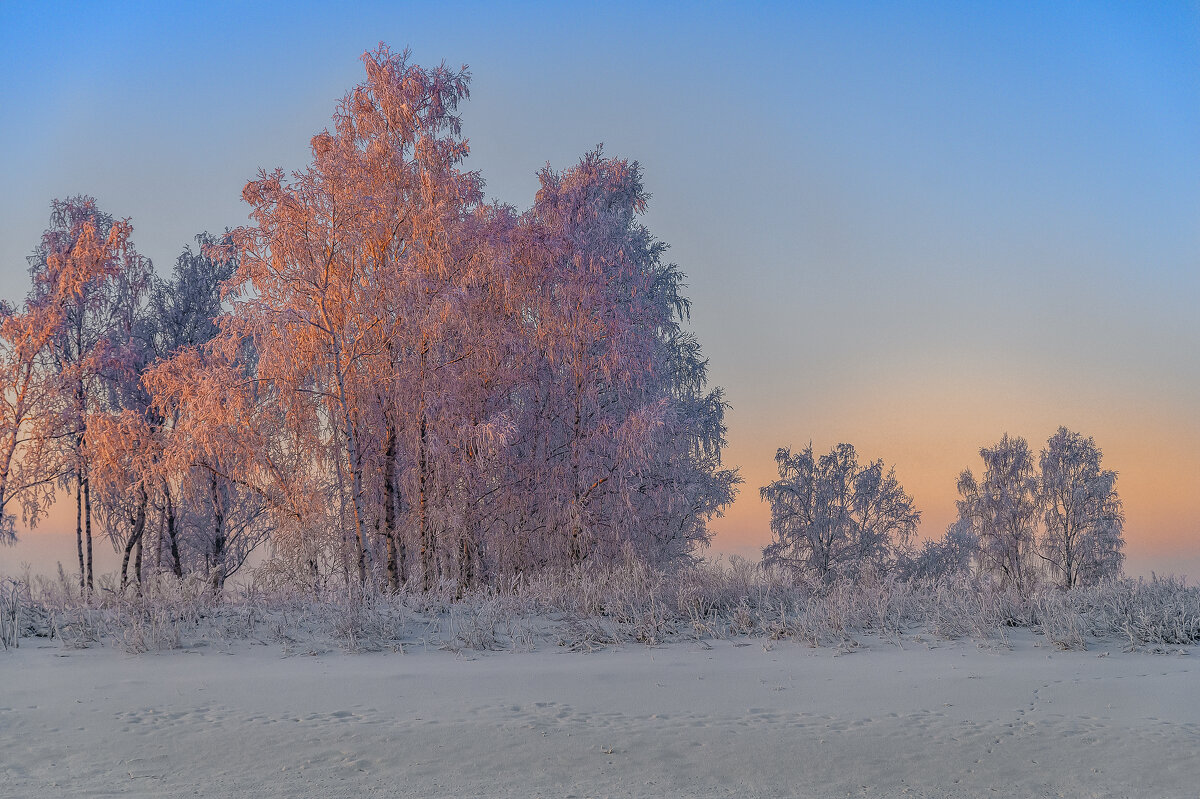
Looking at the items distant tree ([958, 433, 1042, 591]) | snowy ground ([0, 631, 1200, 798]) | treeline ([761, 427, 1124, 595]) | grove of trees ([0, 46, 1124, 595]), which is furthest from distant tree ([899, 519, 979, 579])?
snowy ground ([0, 631, 1200, 798])

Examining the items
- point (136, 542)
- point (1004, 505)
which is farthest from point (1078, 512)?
point (136, 542)

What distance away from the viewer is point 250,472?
15.2 meters

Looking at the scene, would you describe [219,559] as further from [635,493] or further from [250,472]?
[635,493]

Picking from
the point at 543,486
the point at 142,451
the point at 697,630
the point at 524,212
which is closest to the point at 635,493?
the point at 543,486

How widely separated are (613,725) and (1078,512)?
2920cm

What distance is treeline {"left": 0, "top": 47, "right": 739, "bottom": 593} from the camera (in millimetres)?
14836

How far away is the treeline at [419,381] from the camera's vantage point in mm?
14836

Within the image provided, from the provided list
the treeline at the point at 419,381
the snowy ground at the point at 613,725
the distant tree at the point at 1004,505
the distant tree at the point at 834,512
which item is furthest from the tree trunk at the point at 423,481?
the distant tree at the point at 1004,505

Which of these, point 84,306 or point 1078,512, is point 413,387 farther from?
point 1078,512

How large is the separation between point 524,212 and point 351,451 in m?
5.46

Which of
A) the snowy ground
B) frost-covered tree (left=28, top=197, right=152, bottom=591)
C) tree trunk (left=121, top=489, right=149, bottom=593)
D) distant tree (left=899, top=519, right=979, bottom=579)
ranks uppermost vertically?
frost-covered tree (left=28, top=197, right=152, bottom=591)

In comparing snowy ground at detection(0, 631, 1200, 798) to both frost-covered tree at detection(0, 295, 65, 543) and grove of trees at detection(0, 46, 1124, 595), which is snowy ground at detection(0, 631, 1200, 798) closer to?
grove of trees at detection(0, 46, 1124, 595)

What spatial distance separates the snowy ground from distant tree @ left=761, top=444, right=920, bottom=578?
59.6 feet

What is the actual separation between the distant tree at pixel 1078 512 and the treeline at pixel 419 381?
18186 millimetres
